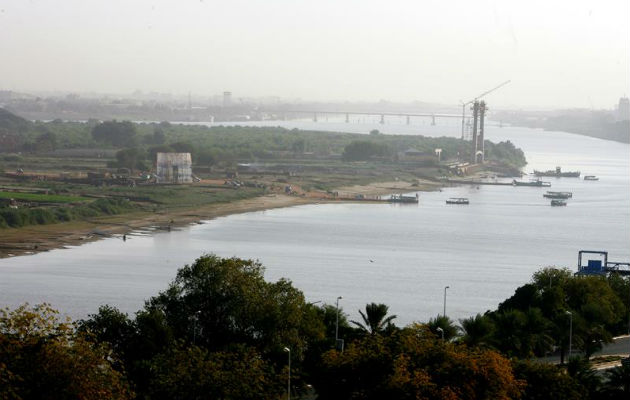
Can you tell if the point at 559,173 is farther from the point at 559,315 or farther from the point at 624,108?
the point at 624,108

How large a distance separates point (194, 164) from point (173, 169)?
3.74m

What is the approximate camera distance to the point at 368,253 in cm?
1495

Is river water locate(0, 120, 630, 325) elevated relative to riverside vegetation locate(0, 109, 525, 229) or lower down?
lower down

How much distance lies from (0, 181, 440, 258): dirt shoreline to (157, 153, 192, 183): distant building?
220 centimetres

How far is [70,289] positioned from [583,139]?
5302 cm

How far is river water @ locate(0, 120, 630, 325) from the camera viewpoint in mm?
11242

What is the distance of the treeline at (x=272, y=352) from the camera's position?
529cm

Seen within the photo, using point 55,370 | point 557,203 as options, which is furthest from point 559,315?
point 557,203

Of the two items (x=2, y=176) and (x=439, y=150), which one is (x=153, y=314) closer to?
(x=2, y=176)

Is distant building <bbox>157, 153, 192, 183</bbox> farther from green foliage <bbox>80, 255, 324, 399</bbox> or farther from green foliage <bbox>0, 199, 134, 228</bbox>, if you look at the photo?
green foliage <bbox>80, 255, 324, 399</bbox>

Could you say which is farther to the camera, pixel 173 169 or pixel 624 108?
pixel 624 108

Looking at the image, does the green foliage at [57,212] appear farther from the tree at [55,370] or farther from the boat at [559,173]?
the boat at [559,173]

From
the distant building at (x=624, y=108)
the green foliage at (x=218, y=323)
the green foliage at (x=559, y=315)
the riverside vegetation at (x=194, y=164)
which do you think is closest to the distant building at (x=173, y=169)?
the riverside vegetation at (x=194, y=164)

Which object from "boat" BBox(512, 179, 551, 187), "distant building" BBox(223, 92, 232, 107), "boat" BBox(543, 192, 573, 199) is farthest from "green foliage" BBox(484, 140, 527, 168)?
"distant building" BBox(223, 92, 232, 107)
